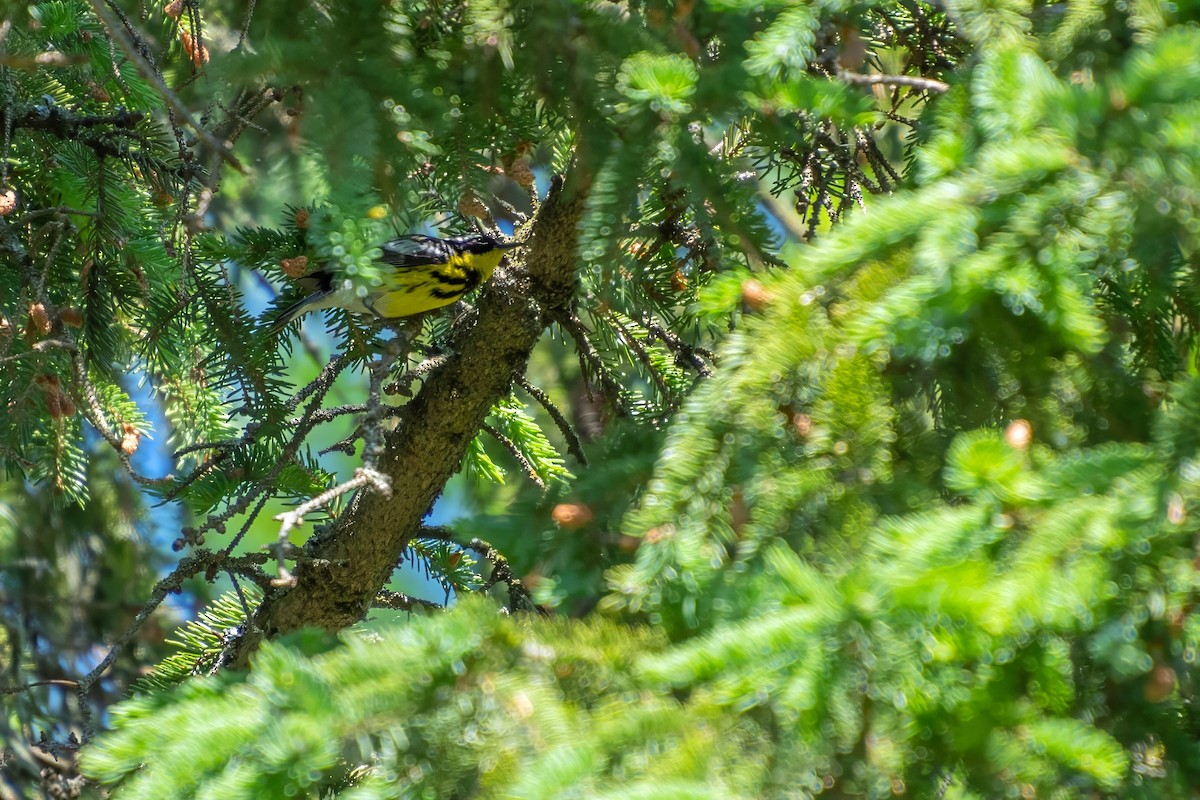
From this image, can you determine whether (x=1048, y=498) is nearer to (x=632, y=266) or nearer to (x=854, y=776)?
(x=854, y=776)

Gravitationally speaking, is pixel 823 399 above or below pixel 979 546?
above

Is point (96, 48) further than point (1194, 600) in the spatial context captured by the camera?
Yes

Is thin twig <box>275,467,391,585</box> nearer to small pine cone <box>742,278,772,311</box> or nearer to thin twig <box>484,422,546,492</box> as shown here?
small pine cone <box>742,278,772,311</box>

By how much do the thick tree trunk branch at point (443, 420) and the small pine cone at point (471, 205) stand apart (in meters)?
0.18

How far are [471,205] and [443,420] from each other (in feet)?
1.82

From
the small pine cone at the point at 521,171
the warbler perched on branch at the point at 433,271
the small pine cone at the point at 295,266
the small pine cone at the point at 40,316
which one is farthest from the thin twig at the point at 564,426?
the small pine cone at the point at 40,316

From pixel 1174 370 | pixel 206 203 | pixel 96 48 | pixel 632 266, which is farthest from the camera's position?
pixel 96 48

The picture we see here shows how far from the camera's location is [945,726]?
106 cm

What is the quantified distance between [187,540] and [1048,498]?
1208mm

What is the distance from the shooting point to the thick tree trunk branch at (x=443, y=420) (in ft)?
7.62

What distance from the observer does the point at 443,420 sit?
7.74ft

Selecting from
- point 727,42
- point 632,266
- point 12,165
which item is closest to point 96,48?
point 12,165

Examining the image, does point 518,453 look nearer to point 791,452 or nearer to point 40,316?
point 40,316

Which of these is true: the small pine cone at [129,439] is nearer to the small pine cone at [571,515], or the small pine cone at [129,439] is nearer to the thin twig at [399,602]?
the thin twig at [399,602]
